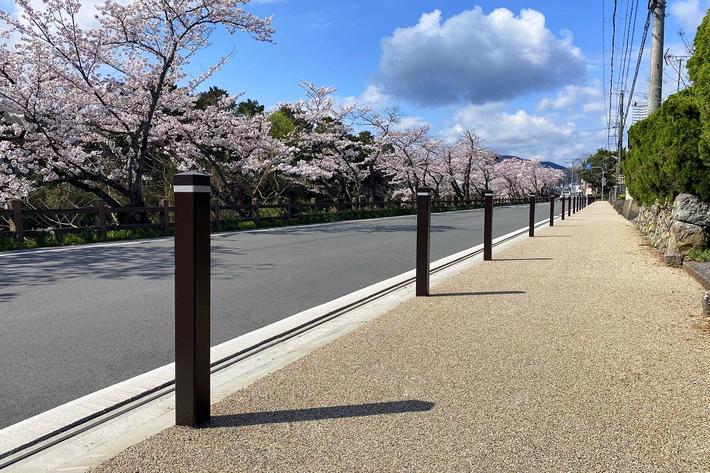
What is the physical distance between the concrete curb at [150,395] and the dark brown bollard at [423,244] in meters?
0.84

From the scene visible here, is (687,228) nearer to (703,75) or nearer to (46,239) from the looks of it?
(703,75)

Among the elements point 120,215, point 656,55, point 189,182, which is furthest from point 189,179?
point 120,215

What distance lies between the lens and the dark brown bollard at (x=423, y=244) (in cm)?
703

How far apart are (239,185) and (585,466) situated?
2610cm

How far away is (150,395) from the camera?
3.66m

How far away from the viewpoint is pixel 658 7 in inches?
611

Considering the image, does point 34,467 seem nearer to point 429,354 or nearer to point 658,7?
point 429,354

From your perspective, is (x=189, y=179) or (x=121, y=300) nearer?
(x=189, y=179)

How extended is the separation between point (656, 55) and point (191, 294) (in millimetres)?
17845

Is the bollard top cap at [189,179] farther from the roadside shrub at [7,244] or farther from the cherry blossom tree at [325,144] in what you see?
the cherry blossom tree at [325,144]

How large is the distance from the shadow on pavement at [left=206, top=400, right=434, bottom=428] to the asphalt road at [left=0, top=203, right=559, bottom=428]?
50.1 inches

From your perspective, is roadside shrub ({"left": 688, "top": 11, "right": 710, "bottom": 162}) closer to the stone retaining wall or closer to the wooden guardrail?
the stone retaining wall

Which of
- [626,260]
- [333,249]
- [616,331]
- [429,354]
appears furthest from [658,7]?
[429,354]

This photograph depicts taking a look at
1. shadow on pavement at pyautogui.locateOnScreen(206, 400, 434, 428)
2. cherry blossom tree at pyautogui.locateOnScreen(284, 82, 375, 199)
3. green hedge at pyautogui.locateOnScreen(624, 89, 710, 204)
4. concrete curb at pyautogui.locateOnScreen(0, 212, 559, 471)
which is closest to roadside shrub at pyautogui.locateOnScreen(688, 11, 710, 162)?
green hedge at pyautogui.locateOnScreen(624, 89, 710, 204)
